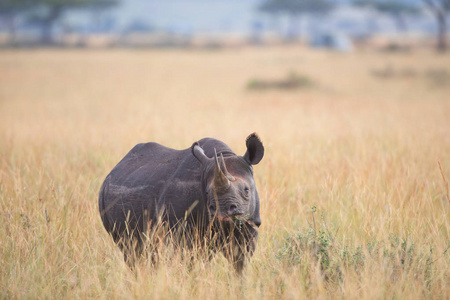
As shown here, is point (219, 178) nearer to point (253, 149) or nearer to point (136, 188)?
point (253, 149)

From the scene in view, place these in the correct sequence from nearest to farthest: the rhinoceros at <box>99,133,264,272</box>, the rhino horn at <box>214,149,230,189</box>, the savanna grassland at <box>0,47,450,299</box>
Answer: the rhino horn at <box>214,149,230,189</box>, the rhinoceros at <box>99,133,264,272</box>, the savanna grassland at <box>0,47,450,299</box>

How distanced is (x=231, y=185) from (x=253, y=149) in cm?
39

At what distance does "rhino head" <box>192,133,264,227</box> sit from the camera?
302 centimetres

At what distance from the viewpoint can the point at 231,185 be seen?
306 centimetres

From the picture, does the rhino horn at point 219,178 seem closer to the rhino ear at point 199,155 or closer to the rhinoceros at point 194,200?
the rhinoceros at point 194,200

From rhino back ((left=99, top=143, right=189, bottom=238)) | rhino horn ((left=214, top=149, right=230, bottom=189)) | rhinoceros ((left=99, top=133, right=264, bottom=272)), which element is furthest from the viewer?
rhino back ((left=99, top=143, right=189, bottom=238))

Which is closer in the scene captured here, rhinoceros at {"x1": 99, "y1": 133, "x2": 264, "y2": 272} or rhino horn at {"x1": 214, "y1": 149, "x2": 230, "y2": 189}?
rhino horn at {"x1": 214, "y1": 149, "x2": 230, "y2": 189}

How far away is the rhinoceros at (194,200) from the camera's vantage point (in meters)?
3.11

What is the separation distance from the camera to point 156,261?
11.0 ft

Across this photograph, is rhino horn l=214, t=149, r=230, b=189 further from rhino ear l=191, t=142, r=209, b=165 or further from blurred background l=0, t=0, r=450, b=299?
blurred background l=0, t=0, r=450, b=299

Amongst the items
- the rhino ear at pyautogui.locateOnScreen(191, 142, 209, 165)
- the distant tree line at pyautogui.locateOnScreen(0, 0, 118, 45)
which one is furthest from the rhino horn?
the distant tree line at pyautogui.locateOnScreen(0, 0, 118, 45)

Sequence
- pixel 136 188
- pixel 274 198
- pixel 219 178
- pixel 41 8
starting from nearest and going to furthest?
pixel 219 178 → pixel 136 188 → pixel 274 198 → pixel 41 8

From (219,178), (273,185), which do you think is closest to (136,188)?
(219,178)

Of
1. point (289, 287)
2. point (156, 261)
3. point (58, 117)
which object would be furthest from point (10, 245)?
point (58, 117)
